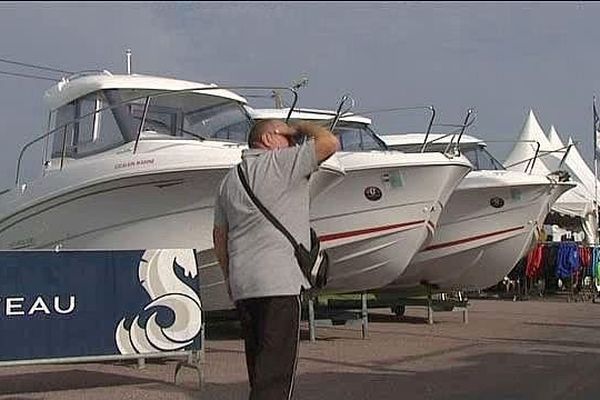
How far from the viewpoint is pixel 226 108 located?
41.2 feet

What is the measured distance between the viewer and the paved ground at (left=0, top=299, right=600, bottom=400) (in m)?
7.97

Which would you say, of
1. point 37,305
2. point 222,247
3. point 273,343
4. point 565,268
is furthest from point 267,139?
point 565,268

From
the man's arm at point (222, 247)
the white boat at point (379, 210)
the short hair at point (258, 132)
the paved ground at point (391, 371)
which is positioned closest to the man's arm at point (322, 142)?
the short hair at point (258, 132)

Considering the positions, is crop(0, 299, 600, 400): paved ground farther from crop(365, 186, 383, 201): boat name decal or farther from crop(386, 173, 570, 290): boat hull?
crop(365, 186, 383, 201): boat name decal

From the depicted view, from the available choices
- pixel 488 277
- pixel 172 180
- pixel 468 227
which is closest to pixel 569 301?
pixel 488 277

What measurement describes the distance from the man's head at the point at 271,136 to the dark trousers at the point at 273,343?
783mm

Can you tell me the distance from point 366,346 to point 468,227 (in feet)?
15.0

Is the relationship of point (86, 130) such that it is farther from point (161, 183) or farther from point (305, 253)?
point (305, 253)

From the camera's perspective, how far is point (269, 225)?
175 inches

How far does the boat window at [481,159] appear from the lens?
677 inches

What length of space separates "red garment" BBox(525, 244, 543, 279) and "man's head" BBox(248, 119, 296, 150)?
63.0 ft

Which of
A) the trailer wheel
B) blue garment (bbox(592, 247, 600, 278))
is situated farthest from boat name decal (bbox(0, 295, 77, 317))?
blue garment (bbox(592, 247, 600, 278))

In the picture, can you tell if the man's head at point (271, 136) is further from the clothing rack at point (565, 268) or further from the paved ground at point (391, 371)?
the clothing rack at point (565, 268)

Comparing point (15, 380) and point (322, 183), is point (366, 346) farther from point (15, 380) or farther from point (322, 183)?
point (15, 380)
